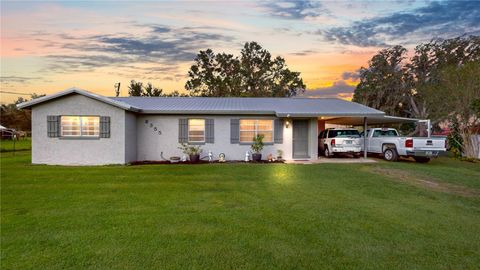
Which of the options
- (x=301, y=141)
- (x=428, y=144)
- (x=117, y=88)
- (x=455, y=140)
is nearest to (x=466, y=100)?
(x=455, y=140)

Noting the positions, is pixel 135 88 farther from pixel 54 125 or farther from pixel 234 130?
pixel 234 130

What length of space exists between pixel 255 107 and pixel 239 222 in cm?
1176

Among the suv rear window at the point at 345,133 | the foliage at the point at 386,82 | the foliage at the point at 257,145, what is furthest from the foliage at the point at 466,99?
the foliage at the point at 386,82

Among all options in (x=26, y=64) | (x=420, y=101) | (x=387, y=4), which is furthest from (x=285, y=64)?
(x=26, y=64)

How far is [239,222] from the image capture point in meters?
6.15

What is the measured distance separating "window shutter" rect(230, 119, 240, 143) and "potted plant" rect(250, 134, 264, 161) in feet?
2.85

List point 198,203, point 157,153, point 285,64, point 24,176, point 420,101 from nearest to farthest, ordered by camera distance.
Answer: point 198,203, point 24,176, point 157,153, point 420,101, point 285,64

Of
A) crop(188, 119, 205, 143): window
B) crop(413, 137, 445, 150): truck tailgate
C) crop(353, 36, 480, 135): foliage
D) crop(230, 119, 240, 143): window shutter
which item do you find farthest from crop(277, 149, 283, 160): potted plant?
crop(353, 36, 480, 135): foliage

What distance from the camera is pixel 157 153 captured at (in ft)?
54.3

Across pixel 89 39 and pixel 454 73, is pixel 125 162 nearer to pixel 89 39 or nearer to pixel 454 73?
pixel 89 39

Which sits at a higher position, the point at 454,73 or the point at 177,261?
the point at 454,73

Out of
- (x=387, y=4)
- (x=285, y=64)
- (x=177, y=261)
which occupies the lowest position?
(x=177, y=261)

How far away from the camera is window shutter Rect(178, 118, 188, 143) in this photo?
54.0 ft

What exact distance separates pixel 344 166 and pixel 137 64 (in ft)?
58.3
